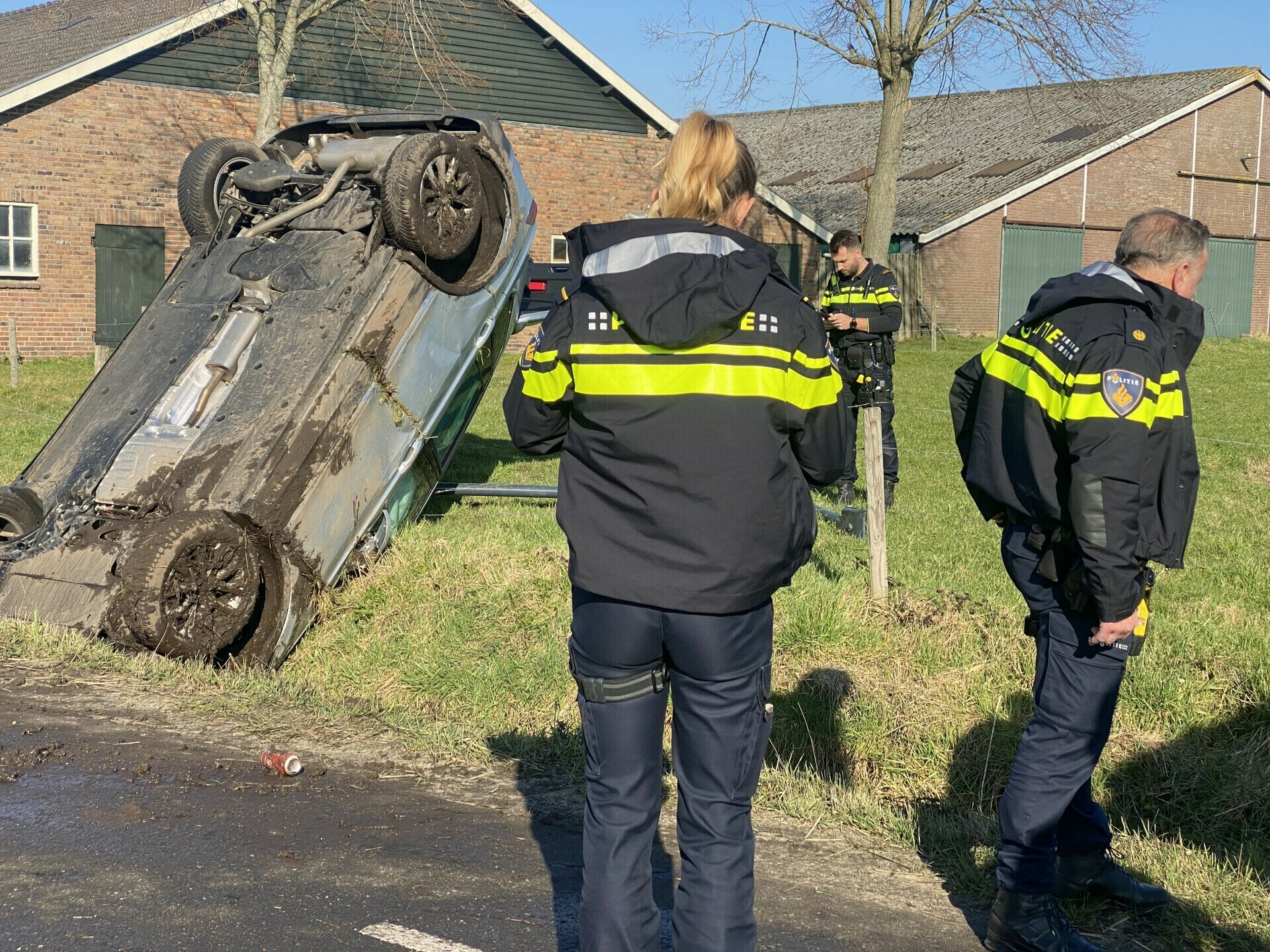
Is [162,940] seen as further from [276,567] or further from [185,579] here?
[276,567]

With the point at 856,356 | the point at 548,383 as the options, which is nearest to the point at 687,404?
the point at 548,383

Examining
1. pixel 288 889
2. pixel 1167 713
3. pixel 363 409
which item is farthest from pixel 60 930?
pixel 1167 713

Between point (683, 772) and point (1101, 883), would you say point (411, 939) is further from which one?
point (1101, 883)

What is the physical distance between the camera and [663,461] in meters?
2.80

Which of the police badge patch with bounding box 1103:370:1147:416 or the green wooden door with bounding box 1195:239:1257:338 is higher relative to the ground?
the green wooden door with bounding box 1195:239:1257:338

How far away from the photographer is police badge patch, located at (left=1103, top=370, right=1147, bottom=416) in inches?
133

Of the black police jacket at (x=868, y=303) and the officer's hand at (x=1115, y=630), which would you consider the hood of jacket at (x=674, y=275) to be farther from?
the black police jacket at (x=868, y=303)

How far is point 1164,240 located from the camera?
3.64m

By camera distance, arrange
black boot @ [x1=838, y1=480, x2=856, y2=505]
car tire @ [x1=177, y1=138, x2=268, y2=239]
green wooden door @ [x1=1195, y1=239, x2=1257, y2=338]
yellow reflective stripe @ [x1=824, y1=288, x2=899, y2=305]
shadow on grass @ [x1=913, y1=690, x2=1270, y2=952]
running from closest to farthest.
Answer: shadow on grass @ [x1=913, y1=690, x2=1270, y2=952] → car tire @ [x1=177, y1=138, x2=268, y2=239] → yellow reflective stripe @ [x1=824, y1=288, x2=899, y2=305] → black boot @ [x1=838, y1=480, x2=856, y2=505] → green wooden door @ [x1=1195, y1=239, x2=1257, y2=338]

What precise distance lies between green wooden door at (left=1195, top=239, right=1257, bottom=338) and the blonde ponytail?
112 ft

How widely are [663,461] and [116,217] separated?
20357mm

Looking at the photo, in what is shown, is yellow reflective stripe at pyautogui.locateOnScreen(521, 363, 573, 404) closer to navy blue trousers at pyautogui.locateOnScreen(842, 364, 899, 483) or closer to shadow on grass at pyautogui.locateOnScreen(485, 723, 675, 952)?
shadow on grass at pyautogui.locateOnScreen(485, 723, 675, 952)

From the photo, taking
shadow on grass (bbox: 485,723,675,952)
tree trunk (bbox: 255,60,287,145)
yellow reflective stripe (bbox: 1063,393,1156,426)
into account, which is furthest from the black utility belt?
tree trunk (bbox: 255,60,287,145)

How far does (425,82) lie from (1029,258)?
1501cm
